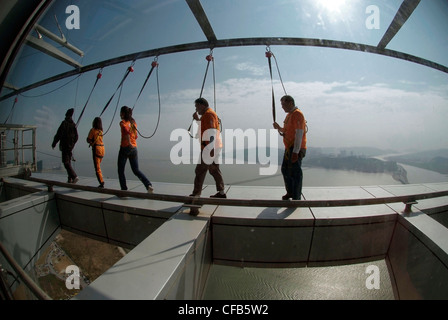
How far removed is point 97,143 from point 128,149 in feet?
3.35

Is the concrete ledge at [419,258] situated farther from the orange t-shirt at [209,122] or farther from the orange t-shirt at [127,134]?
the orange t-shirt at [127,134]

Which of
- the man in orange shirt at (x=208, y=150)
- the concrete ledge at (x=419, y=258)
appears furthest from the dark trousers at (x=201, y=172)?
the concrete ledge at (x=419, y=258)

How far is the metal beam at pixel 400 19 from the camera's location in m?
2.39

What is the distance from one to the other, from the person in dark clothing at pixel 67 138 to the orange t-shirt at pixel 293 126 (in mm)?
4567

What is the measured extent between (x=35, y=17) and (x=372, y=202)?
3.42m

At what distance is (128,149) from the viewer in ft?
9.78

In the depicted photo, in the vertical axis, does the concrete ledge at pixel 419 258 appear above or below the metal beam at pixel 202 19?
below

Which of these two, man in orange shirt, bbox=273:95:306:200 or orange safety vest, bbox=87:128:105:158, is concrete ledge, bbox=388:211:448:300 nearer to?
man in orange shirt, bbox=273:95:306:200

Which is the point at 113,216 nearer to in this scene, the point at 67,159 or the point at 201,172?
the point at 201,172

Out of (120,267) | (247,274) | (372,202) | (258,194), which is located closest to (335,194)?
(372,202)


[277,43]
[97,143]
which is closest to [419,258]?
[277,43]

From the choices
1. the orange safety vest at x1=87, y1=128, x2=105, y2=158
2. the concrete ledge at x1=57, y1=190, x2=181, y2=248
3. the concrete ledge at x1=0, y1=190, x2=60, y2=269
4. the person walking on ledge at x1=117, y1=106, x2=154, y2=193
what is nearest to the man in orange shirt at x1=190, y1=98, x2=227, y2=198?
the concrete ledge at x1=57, y1=190, x2=181, y2=248

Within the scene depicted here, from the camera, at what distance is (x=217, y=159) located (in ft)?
8.34
